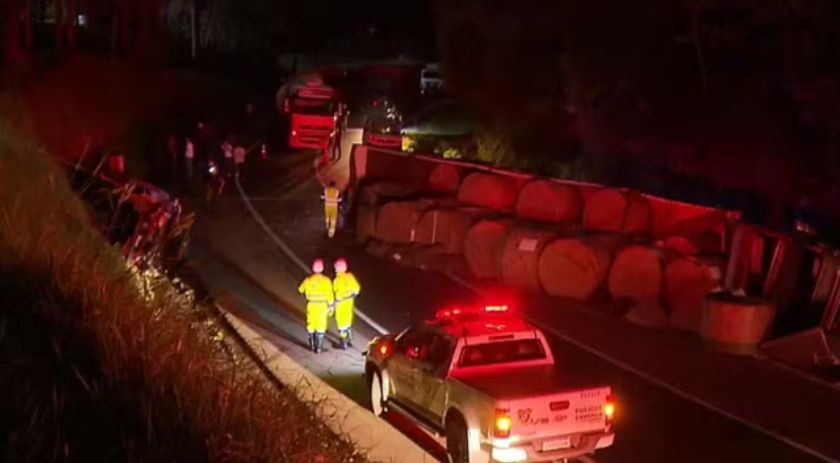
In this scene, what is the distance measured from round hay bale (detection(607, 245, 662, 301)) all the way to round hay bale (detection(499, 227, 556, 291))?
71.2 inches

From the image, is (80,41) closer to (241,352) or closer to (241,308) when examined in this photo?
(241,308)

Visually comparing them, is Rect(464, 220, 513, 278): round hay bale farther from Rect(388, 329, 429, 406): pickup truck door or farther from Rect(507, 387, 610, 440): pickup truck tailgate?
Rect(507, 387, 610, 440): pickup truck tailgate

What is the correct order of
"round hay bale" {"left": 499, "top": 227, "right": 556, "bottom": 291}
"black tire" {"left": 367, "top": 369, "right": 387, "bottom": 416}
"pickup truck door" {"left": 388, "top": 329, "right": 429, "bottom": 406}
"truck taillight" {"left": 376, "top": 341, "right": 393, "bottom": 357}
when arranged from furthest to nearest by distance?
"round hay bale" {"left": 499, "top": 227, "right": 556, "bottom": 291} < "black tire" {"left": 367, "top": 369, "right": 387, "bottom": 416} < "truck taillight" {"left": 376, "top": 341, "right": 393, "bottom": 357} < "pickup truck door" {"left": 388, "top": 329, "right": 429, "bottom": 406}

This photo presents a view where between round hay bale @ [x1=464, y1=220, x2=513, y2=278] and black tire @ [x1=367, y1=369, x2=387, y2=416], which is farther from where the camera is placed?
round hay bale @ [x1=464, y1=220, x2=513, y2=278]

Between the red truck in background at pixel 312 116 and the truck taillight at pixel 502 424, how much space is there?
34.5 metres

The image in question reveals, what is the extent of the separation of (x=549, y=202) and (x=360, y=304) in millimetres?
5137

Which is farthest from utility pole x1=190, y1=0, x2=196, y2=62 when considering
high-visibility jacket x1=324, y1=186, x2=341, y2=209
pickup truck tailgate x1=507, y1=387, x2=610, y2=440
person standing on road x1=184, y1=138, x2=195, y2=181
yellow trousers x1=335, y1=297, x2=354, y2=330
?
pickup truck tailgate x1=507, y1=387, x2=610, y2=440

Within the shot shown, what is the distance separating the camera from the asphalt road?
15.1 meters

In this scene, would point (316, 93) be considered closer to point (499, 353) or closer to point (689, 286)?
point (689, 286)

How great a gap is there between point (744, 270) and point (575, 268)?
3.53m

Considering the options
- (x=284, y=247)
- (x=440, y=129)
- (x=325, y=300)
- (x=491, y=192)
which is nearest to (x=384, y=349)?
(x=325, y=300)

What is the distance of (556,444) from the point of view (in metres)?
12.7

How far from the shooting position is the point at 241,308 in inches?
888

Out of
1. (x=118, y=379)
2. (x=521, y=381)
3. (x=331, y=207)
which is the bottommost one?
(x=331, y=207)
